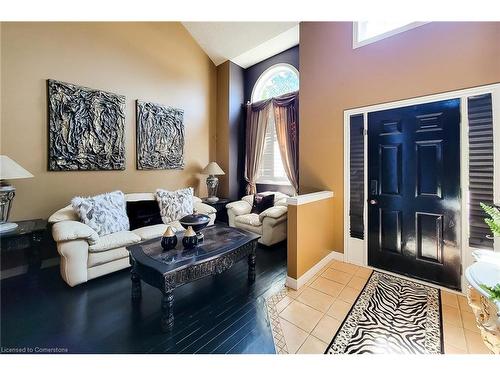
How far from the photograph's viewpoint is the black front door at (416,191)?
205 cm

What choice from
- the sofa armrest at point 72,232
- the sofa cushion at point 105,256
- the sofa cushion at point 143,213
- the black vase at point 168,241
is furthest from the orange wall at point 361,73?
the sofa armrest at point 72,232

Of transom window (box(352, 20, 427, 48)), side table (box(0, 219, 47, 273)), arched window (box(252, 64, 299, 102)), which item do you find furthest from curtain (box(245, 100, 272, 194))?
side table (box(0, 219, 47, 273))

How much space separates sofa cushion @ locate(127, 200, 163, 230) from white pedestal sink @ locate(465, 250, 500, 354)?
3.23 m

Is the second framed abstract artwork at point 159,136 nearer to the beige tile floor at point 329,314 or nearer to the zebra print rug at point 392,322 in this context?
the beige tile floor at point 329,314

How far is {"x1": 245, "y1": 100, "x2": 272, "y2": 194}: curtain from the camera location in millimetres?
4137

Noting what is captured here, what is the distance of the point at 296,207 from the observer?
2.08 m

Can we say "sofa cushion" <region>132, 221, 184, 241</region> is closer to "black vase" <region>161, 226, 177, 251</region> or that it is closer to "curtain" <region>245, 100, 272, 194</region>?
"black vase" <region>161, 226, 177, 251</region>

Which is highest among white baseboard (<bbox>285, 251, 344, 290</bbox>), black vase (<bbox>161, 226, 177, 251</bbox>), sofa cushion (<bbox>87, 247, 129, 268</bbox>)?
black vase (<bbox>161, 226, 177, 251</bbox>)

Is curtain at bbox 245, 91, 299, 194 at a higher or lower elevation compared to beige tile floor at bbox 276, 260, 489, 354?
higher

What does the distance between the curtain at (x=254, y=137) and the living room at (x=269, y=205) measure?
607 mm

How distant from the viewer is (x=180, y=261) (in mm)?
1638

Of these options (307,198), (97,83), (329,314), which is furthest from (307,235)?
(97,83)

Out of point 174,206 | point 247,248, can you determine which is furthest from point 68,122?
point 247,248

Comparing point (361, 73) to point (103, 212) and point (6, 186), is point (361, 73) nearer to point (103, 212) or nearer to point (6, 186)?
point (103, 212)
